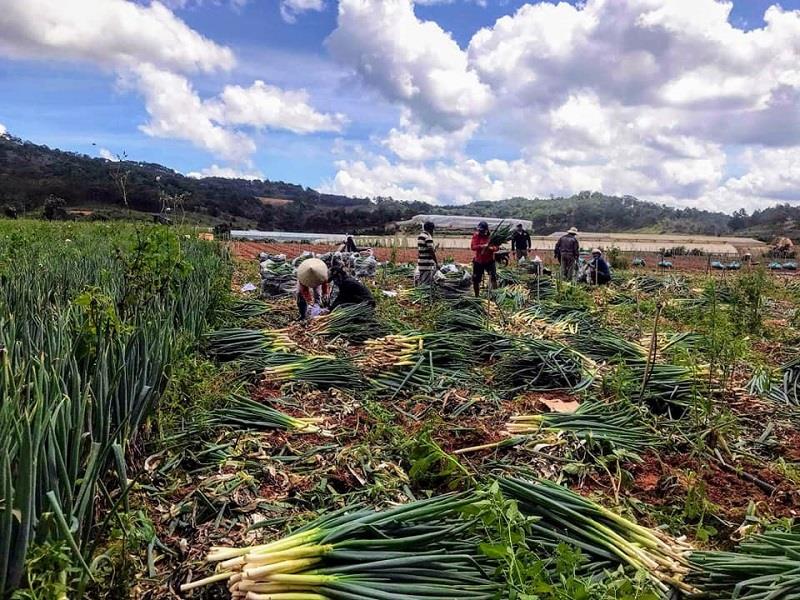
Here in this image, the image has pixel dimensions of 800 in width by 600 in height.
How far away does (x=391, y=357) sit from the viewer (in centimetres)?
521

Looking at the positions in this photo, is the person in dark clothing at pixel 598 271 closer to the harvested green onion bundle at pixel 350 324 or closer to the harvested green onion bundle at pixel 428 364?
the harvested green onion bundle at pixel 350 324

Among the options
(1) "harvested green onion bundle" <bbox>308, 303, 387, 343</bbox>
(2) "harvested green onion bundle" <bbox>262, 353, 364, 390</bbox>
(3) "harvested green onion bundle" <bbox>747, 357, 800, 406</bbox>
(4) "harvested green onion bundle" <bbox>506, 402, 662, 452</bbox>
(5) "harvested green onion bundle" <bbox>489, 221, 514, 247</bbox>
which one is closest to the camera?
(4) "harvested green onion bundle" <bbox>506, 402, 662, 452</bbox>

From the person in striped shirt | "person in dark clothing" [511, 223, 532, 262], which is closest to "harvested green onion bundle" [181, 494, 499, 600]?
the person in striped shirt

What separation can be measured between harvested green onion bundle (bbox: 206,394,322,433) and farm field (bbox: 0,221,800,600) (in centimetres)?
2

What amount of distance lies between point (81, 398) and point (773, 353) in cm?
649

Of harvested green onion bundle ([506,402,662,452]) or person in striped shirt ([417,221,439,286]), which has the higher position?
person in striped shirt ([417,221,439,286])

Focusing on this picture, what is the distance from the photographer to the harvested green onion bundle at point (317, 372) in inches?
184

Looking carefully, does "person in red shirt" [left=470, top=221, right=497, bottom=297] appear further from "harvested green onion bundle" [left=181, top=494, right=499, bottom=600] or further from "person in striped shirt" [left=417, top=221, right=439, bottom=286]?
"harvested green onion bundle" [left=181, top=494, right=499, bottom=600]

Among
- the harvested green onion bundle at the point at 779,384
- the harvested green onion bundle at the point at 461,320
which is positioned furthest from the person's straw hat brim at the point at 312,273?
the harvested green onion bundle at the point at 779,384

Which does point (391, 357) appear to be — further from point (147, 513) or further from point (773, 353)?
point (773, 353)

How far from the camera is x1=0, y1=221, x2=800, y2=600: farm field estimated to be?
204 centimetres

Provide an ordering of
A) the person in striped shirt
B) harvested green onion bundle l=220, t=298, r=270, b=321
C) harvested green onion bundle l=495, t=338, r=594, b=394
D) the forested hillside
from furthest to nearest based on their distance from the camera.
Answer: the forested hillside
the person in striped shirt
harvested green onion bundle l=220, t=298, r=270, b=321
harvested green onion bundle l=495, t=338, r=594, b=394

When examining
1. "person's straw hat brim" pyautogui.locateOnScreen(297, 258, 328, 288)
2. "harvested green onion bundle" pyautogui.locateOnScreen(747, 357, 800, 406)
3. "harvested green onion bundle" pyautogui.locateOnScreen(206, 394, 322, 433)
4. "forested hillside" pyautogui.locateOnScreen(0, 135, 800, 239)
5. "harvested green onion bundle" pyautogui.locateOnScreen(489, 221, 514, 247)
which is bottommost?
"harvested green onion bundle" pyautogui.locateOnScreen(747, 357, 800, 406)

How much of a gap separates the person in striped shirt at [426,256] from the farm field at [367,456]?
10.5 feet
